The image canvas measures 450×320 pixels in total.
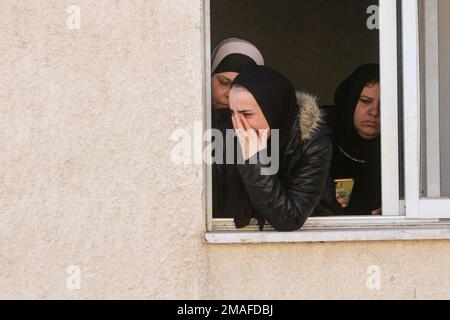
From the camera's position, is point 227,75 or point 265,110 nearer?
point 265,110

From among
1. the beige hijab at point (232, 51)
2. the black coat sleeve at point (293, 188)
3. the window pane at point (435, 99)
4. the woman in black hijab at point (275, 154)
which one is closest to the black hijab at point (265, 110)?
the woman in black hijab at point (275, 154)

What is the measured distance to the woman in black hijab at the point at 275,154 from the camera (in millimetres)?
3604

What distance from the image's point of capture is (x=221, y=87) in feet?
13.5

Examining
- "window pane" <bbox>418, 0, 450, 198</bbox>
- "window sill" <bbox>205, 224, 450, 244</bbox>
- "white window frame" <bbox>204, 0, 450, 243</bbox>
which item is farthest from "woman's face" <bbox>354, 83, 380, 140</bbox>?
"window sill" <bbox>205, 224, 450, 244</bbox>

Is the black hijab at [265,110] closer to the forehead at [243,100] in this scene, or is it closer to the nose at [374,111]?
the forehead at [243,100]

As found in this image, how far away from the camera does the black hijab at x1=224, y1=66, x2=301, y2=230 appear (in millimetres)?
3691

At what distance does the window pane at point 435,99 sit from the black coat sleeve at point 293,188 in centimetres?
68

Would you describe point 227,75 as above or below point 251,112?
above

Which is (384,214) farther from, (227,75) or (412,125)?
(227,75)

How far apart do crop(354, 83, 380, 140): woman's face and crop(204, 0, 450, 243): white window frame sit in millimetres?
411

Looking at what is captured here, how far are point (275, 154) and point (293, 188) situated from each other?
0.59 ft

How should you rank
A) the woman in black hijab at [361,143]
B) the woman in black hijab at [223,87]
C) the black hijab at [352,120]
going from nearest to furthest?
the woman in black hijab at [223,87] < the woman in black hijab at [361,143] < the black hijab at [352,120]

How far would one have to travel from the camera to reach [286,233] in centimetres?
371

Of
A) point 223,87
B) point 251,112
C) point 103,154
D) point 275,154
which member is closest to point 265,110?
point 251,112
